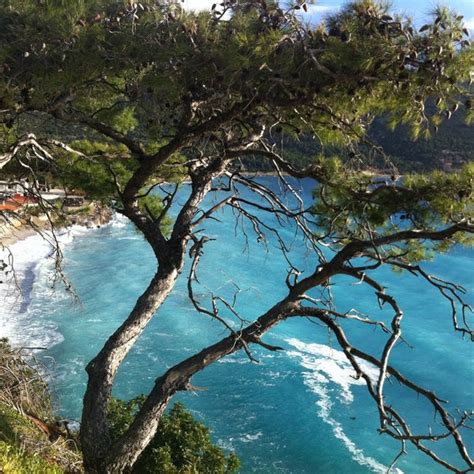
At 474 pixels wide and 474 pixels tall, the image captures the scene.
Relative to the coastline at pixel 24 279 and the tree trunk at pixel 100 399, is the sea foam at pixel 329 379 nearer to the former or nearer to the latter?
the coastline at pixel 24 279

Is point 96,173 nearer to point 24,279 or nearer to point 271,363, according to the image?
point 271,363

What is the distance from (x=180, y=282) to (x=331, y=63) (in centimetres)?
1628

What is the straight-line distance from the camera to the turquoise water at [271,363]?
395 inches

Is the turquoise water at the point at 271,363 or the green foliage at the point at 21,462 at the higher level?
the turquoise water at the point at 271,363

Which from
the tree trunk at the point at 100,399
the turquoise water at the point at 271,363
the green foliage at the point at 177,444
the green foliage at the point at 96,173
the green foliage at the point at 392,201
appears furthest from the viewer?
the turquoise water at the point at 271,363

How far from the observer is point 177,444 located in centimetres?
554

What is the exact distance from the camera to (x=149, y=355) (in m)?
12.9

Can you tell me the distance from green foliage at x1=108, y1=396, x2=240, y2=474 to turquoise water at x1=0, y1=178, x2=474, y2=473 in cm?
138

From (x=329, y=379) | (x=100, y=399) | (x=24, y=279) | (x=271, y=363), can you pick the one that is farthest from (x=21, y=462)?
(x=24, y=279)

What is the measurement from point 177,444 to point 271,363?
776 cm

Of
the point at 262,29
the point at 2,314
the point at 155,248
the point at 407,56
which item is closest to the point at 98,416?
the point at 155,248

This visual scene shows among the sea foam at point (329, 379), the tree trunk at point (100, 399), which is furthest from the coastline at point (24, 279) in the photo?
the sea foam at point (329, 379)

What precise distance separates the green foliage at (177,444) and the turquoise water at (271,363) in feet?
4.53

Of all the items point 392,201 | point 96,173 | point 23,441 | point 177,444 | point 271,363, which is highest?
point 271,363
